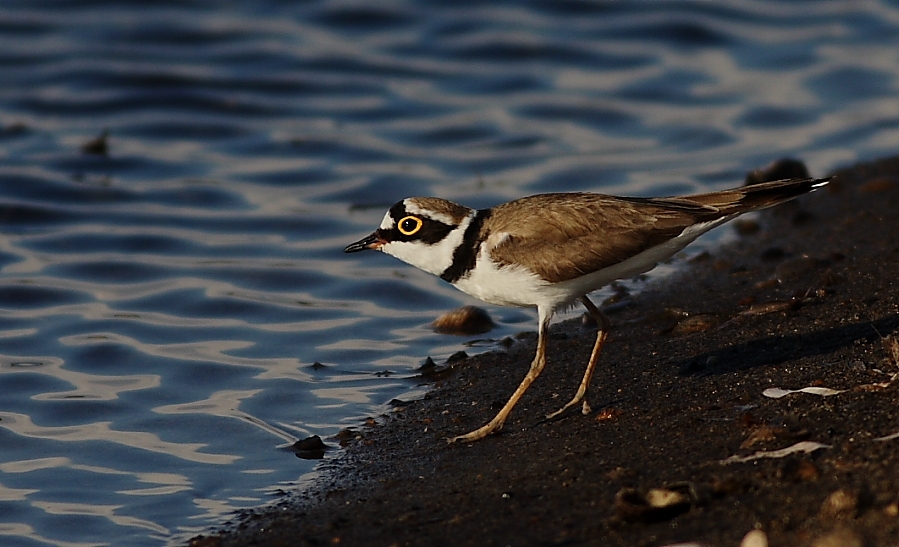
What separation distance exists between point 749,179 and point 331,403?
4837 mm

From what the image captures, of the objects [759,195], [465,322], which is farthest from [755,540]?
[465,322]

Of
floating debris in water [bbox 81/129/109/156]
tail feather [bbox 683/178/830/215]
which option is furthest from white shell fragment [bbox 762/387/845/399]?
floating debris in water [bbox 81/129/109/156]

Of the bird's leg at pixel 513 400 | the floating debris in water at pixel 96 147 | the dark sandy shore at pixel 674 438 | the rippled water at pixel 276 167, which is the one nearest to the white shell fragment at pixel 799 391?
the dark sandy shore at pixel 674 438

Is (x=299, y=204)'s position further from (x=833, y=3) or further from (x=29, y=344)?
(x=833, y=3)

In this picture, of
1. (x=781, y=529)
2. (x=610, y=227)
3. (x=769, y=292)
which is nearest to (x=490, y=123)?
(x=769, y=292)

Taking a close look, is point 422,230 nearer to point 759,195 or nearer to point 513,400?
point 513,400

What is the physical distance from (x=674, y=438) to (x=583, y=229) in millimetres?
1335

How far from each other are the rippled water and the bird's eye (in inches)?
45.6

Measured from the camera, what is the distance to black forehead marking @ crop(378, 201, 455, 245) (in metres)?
6.32

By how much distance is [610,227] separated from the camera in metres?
6.12

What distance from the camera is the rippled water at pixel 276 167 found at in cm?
668

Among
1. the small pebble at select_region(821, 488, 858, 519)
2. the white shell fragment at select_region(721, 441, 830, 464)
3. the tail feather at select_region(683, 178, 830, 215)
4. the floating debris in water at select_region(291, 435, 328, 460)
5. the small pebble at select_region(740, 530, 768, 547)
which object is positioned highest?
the tail feather at select_region(683, 178, 830, 215)

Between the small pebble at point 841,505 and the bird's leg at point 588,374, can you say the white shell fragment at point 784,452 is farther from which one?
the bird's leg at point 588,374

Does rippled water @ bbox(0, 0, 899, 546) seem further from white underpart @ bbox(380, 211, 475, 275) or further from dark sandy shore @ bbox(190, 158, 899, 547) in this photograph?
white underpart @ bbox(380, 211, 475, 275)
